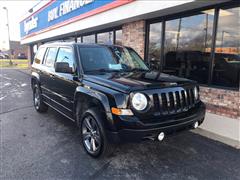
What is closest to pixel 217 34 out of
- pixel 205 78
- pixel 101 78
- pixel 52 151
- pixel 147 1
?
pixel 205 78

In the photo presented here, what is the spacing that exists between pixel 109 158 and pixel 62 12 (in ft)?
34.5

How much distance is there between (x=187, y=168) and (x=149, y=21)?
201 inches

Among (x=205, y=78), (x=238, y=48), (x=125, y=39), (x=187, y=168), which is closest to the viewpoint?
(x=187, y=168)

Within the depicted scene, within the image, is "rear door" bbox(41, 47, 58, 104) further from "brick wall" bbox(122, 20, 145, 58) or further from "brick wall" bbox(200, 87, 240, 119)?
"brick wall" bbox(200, 87, 240, 119)

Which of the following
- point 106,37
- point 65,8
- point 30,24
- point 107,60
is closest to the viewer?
point 107,60

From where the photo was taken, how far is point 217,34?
16.5 feet

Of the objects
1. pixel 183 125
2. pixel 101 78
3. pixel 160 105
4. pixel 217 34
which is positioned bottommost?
pixel 183 125

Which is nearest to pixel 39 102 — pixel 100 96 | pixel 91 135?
pixel 91 135

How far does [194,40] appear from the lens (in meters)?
5.72

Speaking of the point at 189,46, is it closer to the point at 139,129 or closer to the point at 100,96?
the point at 100,96

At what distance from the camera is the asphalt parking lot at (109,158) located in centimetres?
308

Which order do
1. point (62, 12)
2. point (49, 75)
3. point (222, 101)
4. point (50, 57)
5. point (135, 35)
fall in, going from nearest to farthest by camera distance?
point (222, 101) < point (49, 75) < point (50, 57) < point (135, 35) < point (62, 12)

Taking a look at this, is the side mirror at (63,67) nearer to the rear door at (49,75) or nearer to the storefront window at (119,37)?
the rear door at (49,75)

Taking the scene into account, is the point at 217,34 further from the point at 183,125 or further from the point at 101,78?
the point at 101,78
